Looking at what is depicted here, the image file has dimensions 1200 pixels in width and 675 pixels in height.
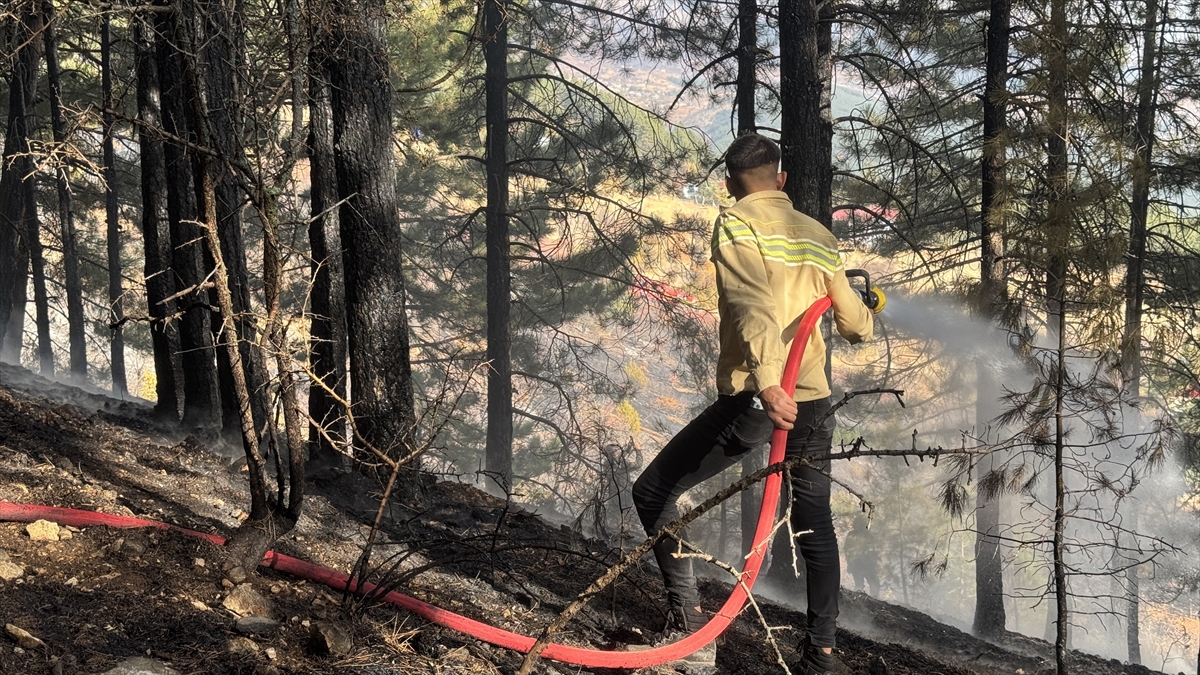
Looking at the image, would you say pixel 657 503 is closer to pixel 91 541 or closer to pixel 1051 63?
pixel 91 541

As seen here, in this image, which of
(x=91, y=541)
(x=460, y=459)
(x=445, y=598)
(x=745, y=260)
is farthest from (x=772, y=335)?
(x=460, y=459)

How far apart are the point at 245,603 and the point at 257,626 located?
0.14 m

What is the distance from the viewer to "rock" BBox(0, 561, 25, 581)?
2.85m

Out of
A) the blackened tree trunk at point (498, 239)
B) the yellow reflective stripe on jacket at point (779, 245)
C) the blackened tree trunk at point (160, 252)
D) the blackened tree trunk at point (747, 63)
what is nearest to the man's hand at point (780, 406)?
the yellow reflective stripe on jacket at point (779, 245)

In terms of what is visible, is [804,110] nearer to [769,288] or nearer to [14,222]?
[769,288]

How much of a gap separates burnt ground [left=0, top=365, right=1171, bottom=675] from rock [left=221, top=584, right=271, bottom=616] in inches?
2.6

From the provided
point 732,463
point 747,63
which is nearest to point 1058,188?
point 732,463

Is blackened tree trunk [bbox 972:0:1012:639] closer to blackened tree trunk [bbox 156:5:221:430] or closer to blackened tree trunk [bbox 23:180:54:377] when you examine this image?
blackened tree trunk [bbox 156:5:221:430]

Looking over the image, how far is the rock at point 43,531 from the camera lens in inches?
124

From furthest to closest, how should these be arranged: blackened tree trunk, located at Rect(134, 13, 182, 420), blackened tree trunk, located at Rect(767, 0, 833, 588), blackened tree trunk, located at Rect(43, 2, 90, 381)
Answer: blackened tree trunk, located at Rect(43, 2, 90, 381) → blackened tree trunk, located at Rect(767, 0, 833, 588) → blackened tree trunk, located at Rect(134, 13, 182, 420)

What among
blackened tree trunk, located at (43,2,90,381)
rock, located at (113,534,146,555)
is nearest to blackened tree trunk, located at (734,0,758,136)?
blackened tree trunk, located at (43,2,90,381)

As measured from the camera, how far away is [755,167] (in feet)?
11.7

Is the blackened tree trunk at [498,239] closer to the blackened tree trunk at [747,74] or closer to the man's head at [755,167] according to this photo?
the blackened tree trunk at [747,74]

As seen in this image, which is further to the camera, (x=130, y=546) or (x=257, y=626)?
(x=130, y=546)
